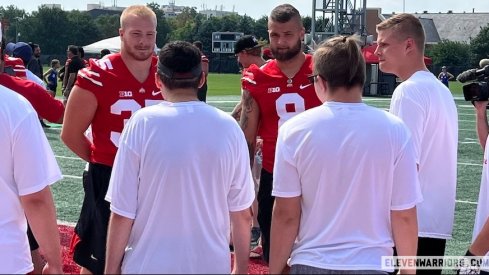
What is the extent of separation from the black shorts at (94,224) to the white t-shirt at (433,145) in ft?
5.65

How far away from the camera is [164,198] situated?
3.17 m

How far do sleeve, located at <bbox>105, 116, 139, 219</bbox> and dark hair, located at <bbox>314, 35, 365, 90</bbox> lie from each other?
806 mm

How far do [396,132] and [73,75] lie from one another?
12.5m

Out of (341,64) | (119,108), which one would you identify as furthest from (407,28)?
(119,108)

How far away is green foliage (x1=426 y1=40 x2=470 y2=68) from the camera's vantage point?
77.4 m

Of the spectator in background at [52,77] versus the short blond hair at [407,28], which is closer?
the short blond hair at [407,28]

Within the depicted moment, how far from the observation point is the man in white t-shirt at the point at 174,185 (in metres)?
3.16

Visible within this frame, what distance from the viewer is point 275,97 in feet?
17.5

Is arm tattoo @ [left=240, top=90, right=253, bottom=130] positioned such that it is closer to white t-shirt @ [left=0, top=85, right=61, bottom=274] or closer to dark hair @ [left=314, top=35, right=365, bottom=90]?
dark hair @ [left=314, top=35, right=365, bottom=90]

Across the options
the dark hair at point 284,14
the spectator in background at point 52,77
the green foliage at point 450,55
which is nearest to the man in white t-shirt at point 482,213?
the dark hair at point 284,14

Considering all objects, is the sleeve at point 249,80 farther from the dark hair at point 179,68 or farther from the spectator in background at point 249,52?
the spectator in background at point 249,52

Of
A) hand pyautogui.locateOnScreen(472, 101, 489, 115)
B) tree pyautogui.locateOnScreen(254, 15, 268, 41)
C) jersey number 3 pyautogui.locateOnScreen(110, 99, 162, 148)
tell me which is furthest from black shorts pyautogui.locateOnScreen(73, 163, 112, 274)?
tree pyautogui.locateOnScreen(254, 15, 268, 41)

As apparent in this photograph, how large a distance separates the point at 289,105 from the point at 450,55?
249 ft

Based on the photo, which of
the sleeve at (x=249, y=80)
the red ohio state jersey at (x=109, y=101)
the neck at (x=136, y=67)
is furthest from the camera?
the sleeve at (x=249, y=80)
